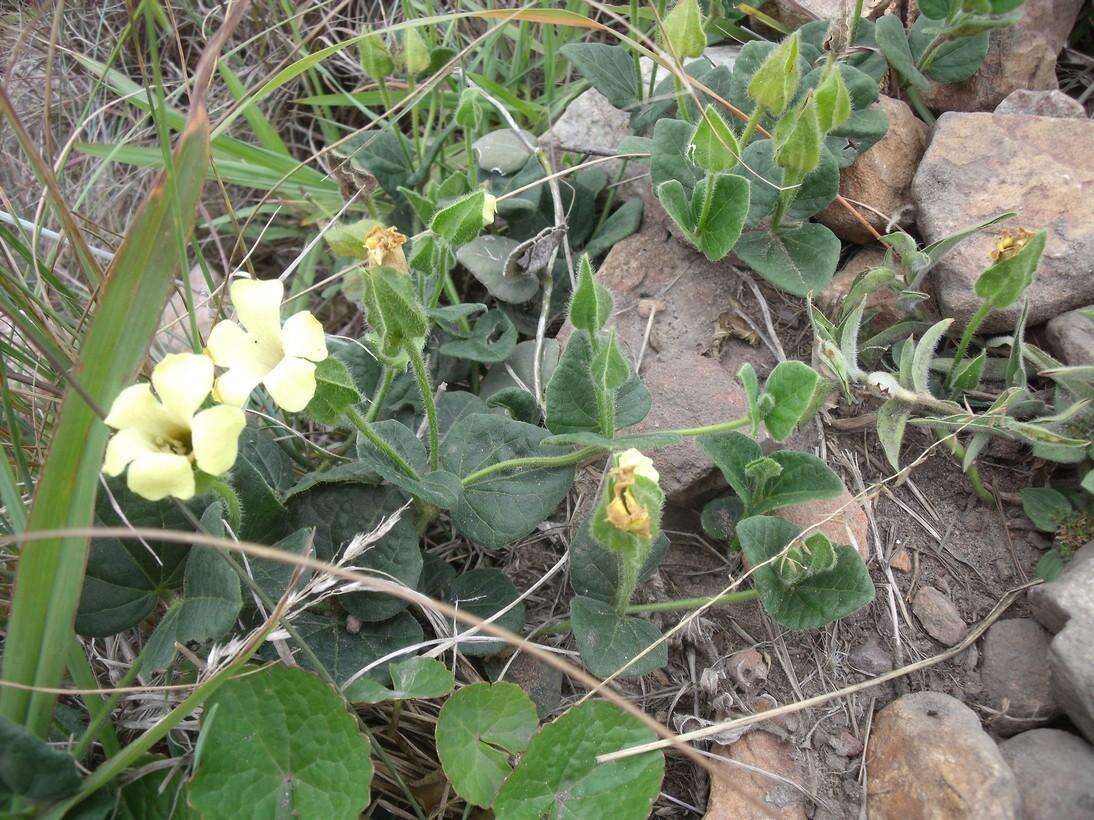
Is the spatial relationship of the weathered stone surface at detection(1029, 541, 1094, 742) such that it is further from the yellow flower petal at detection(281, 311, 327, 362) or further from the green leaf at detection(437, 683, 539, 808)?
the yellow flower petal at detection(281, 311, 327, 362)

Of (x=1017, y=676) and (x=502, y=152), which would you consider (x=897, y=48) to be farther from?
(x=1017, y=676)

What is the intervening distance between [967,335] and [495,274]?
1.11 m

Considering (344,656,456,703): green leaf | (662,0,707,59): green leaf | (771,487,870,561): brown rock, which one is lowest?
(771,487,870,561): brown rock

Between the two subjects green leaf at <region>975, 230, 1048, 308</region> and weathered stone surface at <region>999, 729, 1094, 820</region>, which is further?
green leaf at <region>975, 230, 1048, 308</region>

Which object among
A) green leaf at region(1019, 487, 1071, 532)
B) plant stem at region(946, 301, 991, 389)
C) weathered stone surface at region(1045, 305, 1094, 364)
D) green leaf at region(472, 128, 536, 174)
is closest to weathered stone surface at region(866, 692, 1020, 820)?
green leaf at region(1019, 487, 1071, 532)

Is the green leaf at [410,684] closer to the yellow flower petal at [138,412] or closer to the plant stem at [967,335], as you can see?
the yellow flower petal at [138,412]

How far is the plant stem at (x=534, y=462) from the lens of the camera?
5.45 ft

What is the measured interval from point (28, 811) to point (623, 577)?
3.39 feet

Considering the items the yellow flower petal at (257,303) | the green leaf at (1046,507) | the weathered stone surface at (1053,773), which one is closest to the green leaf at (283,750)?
the yellow flower petal at (257,303)

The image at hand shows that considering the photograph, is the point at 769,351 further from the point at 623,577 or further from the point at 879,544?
the point at 623,577

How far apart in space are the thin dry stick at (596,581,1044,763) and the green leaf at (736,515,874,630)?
136mm

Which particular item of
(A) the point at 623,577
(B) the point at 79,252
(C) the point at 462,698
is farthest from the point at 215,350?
(A) the point at 623,577

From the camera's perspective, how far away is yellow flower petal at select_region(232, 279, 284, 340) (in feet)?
4.45

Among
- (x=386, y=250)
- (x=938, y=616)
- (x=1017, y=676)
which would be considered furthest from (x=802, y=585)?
(x=386, y=250)
